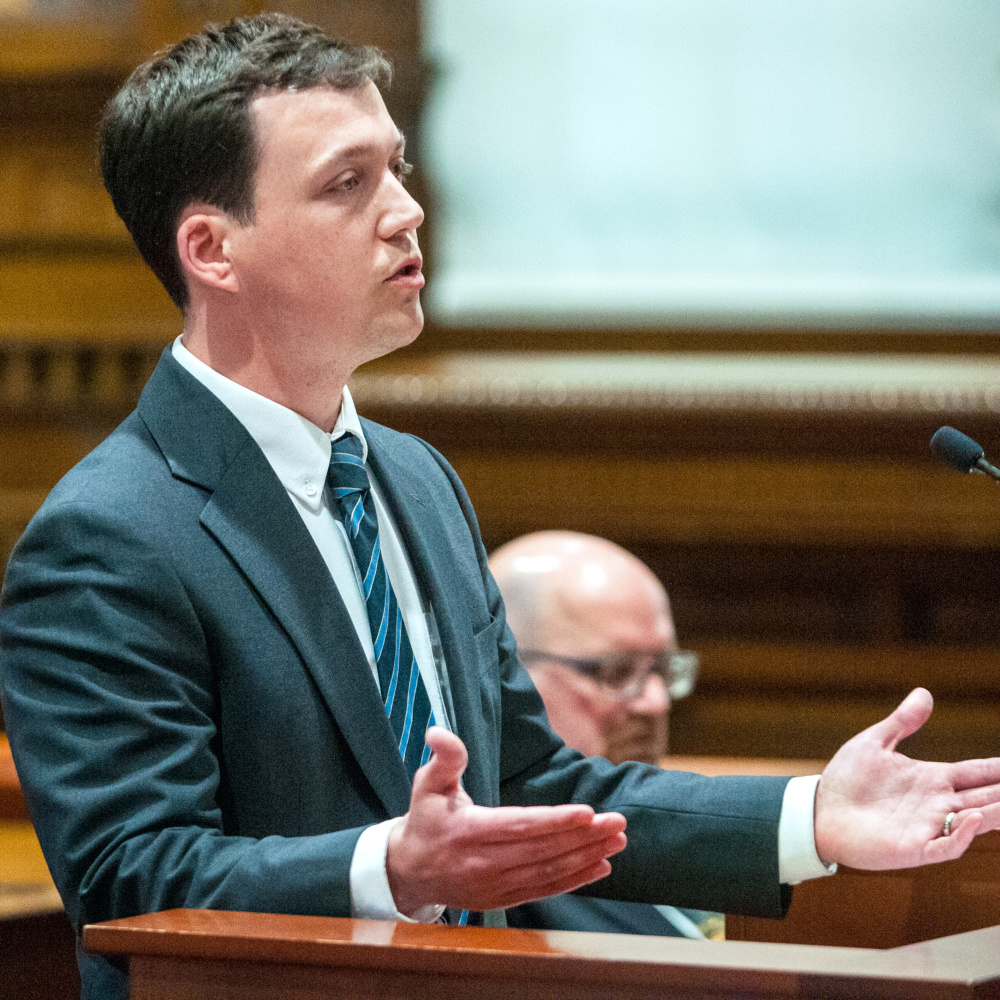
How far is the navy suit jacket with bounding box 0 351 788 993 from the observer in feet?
4.20

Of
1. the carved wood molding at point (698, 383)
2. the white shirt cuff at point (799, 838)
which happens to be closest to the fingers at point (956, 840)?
the white shirt cuff at point (799, 838)

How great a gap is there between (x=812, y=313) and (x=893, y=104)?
0.58m

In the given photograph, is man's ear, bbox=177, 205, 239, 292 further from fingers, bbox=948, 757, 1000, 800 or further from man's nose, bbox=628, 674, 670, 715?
man's nose, bbox=628, 674, 670, 715

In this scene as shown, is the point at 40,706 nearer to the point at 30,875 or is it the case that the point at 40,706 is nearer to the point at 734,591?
the point at 30,875

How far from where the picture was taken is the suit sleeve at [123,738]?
49.2 inches

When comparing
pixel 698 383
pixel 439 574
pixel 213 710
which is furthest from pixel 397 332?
pixel 698 383

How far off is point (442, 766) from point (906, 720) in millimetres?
506

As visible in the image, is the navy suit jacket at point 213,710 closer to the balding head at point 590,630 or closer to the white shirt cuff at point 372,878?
the white shirt cuff at point 372,878

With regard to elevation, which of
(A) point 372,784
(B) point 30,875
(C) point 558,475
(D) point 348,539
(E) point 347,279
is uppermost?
(E) point 347,279

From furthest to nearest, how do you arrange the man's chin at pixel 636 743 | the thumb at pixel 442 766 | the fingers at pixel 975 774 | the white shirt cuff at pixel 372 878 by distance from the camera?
the man's chin at pixel 636 743 < the fingers at pixel 975 774 < the white shirt cuff at pixel 372 878 < the thumb at pixel 442 766

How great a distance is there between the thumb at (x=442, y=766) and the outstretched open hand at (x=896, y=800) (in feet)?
1.52

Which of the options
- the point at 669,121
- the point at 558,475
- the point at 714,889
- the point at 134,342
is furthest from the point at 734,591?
the point at 714,889

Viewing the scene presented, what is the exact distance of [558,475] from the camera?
3836 millimetres

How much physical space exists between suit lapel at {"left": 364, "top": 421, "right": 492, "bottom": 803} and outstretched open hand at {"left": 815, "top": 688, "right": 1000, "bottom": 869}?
1.13 ft
